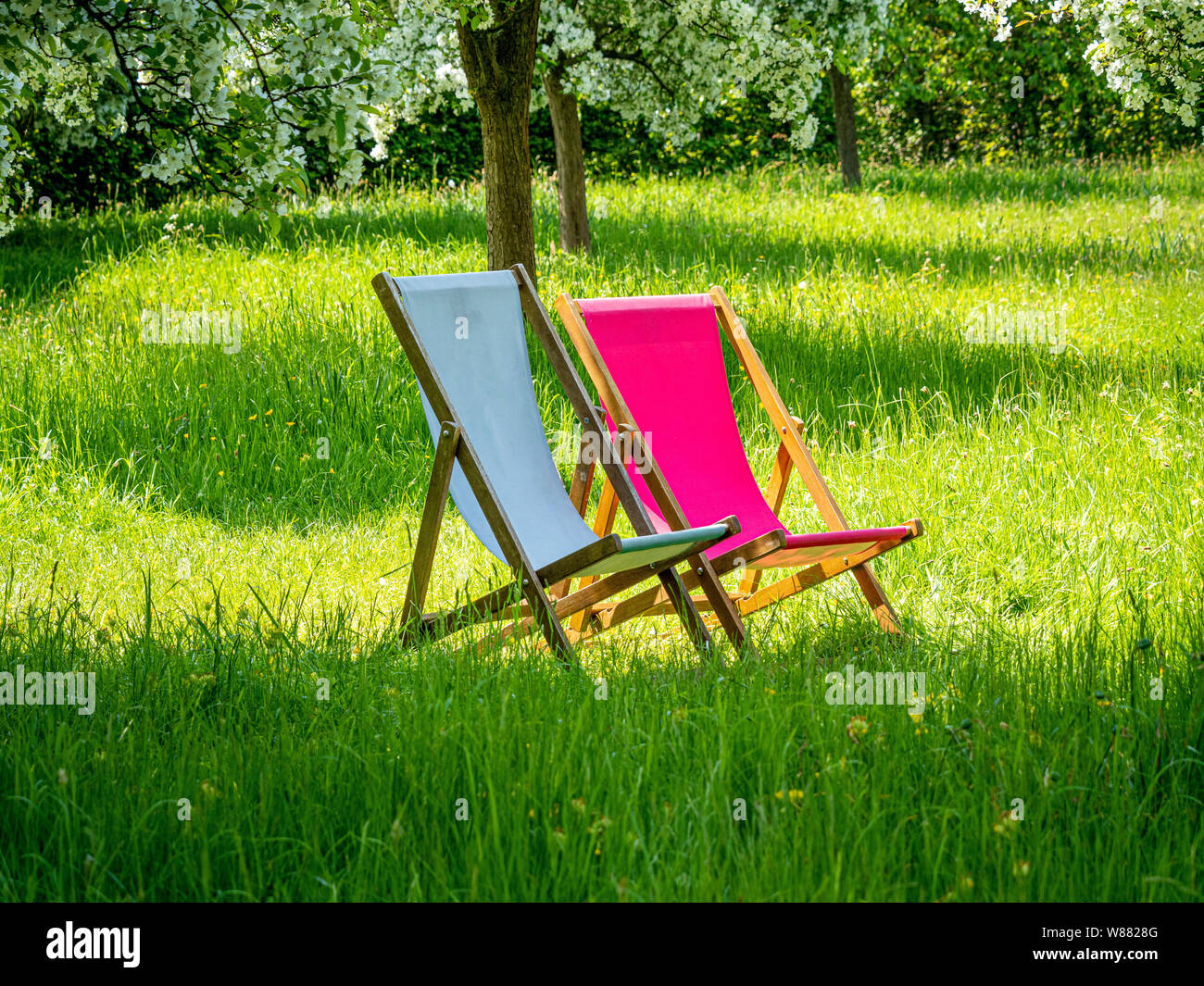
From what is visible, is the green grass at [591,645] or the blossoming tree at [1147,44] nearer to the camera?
the green grass at [591,645]

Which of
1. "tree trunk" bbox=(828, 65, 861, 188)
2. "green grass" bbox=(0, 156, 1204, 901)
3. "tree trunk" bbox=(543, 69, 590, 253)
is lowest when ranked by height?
"green grass" bbox=(0, 156, 1204, 901)

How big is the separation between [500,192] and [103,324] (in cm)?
250

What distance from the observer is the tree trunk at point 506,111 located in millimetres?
6035

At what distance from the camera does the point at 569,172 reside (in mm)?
8328

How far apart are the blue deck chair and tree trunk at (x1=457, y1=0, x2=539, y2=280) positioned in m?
2.39

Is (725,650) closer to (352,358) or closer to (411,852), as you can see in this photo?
(411,852)

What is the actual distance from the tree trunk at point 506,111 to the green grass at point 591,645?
71cm

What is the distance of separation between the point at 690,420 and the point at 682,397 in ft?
0.30

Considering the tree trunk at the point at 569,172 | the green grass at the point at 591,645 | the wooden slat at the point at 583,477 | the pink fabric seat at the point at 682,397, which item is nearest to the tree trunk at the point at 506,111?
the green grass at the point at 591,645

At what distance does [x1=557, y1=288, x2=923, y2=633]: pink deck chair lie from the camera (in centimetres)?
368

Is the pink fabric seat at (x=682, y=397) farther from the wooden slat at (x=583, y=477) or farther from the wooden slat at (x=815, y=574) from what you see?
the wooden slat at (x=815, y=574)

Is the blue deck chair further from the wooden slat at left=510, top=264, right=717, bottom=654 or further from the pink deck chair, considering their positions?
the pink deck chair

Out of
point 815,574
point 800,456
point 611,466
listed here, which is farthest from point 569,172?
point 815,574

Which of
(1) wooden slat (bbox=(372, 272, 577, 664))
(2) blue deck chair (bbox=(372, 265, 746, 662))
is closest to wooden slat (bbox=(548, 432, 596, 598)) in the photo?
(2) blue deck chair (bbox=(372, 265, 746, 662))
